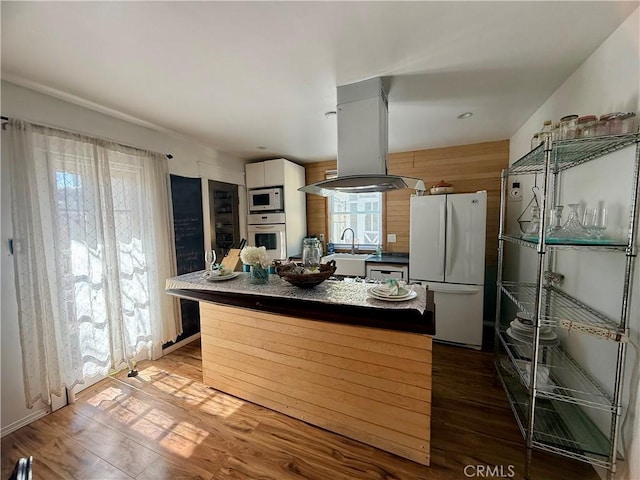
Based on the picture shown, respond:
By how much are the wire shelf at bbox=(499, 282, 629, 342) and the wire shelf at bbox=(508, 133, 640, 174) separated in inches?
35.0

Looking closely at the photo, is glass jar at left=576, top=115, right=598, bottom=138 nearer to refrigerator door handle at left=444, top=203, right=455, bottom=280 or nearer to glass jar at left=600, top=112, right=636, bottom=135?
glass jar at left=600, top=112, right=636, bottom=135

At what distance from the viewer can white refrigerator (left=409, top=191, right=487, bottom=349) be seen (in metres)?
2.91

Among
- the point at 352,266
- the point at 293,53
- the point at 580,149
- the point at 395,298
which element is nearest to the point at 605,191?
the point at 580,149

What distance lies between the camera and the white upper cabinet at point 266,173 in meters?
3.90

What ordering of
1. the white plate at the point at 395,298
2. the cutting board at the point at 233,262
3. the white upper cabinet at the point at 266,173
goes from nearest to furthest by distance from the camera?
1. the white plate at the point at 395,298
2. the cutting board at the point at 233,262
3. the white upper cabinet at the point at 266,173

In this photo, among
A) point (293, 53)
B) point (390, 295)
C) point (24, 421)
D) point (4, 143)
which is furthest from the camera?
point (24, 421)

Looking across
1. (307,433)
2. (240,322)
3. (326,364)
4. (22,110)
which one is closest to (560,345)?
(326,364)

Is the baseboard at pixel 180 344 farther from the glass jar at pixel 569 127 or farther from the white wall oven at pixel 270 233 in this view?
the glass jar at pixel 569 127

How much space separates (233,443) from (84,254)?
1.92m

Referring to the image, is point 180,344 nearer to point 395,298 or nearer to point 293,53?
point 395,298

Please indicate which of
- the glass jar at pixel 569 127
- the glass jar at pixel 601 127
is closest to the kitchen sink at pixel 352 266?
the glass jar at pixel 569 127

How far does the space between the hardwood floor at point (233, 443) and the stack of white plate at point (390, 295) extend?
973 millimetres

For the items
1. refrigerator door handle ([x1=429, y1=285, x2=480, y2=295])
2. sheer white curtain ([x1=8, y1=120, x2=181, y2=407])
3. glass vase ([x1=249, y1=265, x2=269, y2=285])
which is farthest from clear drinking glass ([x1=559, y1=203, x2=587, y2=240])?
sheer white curtain ([x1=8, y1=120, x2=181, y2=407])

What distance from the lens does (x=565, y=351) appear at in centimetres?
186
